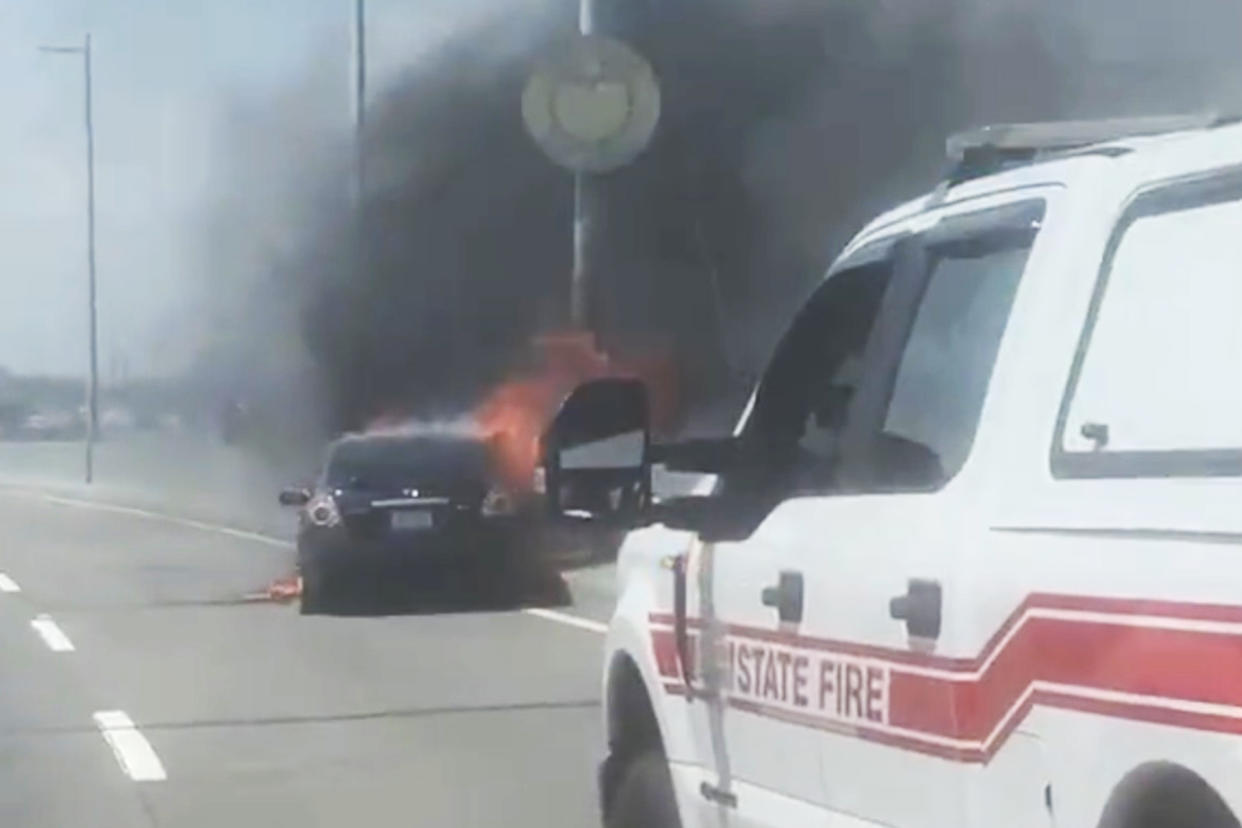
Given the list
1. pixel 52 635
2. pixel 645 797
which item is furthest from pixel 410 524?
pixel 645 797

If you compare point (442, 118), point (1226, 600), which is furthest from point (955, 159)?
point (442, 118)

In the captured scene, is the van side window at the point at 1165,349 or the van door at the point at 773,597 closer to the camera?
the van side window at the point at 1165,349

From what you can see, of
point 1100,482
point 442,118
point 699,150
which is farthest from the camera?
point 442,118

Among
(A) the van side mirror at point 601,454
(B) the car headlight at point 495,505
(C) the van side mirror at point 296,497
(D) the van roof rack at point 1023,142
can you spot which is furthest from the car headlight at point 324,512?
(D) the van roof rack at point 1023,142

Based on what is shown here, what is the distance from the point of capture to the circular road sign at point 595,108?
24.1m

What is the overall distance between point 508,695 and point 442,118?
71.1ft

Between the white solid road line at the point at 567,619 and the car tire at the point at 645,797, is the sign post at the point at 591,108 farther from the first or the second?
Answer: the car tire at the point at 645,797

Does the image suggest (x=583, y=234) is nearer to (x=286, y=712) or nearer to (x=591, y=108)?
(x=591, y=108)

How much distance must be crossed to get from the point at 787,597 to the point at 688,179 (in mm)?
28269

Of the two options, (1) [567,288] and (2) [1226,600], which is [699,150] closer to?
(1) [567,288]

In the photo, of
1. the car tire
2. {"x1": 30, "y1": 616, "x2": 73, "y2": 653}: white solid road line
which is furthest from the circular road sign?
the car tire

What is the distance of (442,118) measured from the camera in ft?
119

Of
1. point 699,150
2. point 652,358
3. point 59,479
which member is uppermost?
point 699,150

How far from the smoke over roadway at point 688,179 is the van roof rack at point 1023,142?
61.8ft
